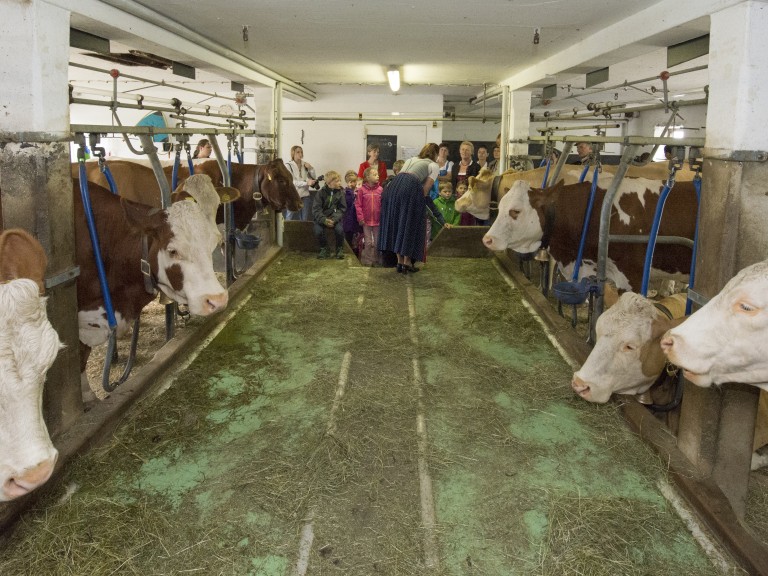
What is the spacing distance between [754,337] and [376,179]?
20.2 feet

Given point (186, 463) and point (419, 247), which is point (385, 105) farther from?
point (186, 463)

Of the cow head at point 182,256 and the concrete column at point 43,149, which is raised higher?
the concrete column at point 43,149

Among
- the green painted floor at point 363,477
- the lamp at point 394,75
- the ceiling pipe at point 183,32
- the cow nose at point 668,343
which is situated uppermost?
the lamp at point 394,75

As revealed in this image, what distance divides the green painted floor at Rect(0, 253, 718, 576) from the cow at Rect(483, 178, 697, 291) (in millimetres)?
979

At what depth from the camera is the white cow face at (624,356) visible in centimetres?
370

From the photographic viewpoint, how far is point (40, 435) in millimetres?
2100

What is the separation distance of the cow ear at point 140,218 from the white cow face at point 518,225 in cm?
279

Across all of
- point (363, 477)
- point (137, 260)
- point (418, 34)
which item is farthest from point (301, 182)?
point (363, 477)

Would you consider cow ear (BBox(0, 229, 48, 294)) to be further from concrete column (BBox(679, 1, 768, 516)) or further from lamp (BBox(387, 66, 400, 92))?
lamp (BBox(387, 66, 400, 92))

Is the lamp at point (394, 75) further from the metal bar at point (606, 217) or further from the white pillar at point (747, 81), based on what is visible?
the white pillar at point (747, 81)

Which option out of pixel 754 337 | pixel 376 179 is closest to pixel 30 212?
pixel 754 337

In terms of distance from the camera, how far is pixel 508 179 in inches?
309

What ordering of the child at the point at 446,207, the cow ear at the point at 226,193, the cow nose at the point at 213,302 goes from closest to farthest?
the cow nose at the point at 213,302
the cow ear at the point at 226,193
the child at the point at 446,207

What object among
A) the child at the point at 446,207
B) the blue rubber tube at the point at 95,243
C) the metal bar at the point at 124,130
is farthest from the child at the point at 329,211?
the blue rubber tube at the point at 95,243
